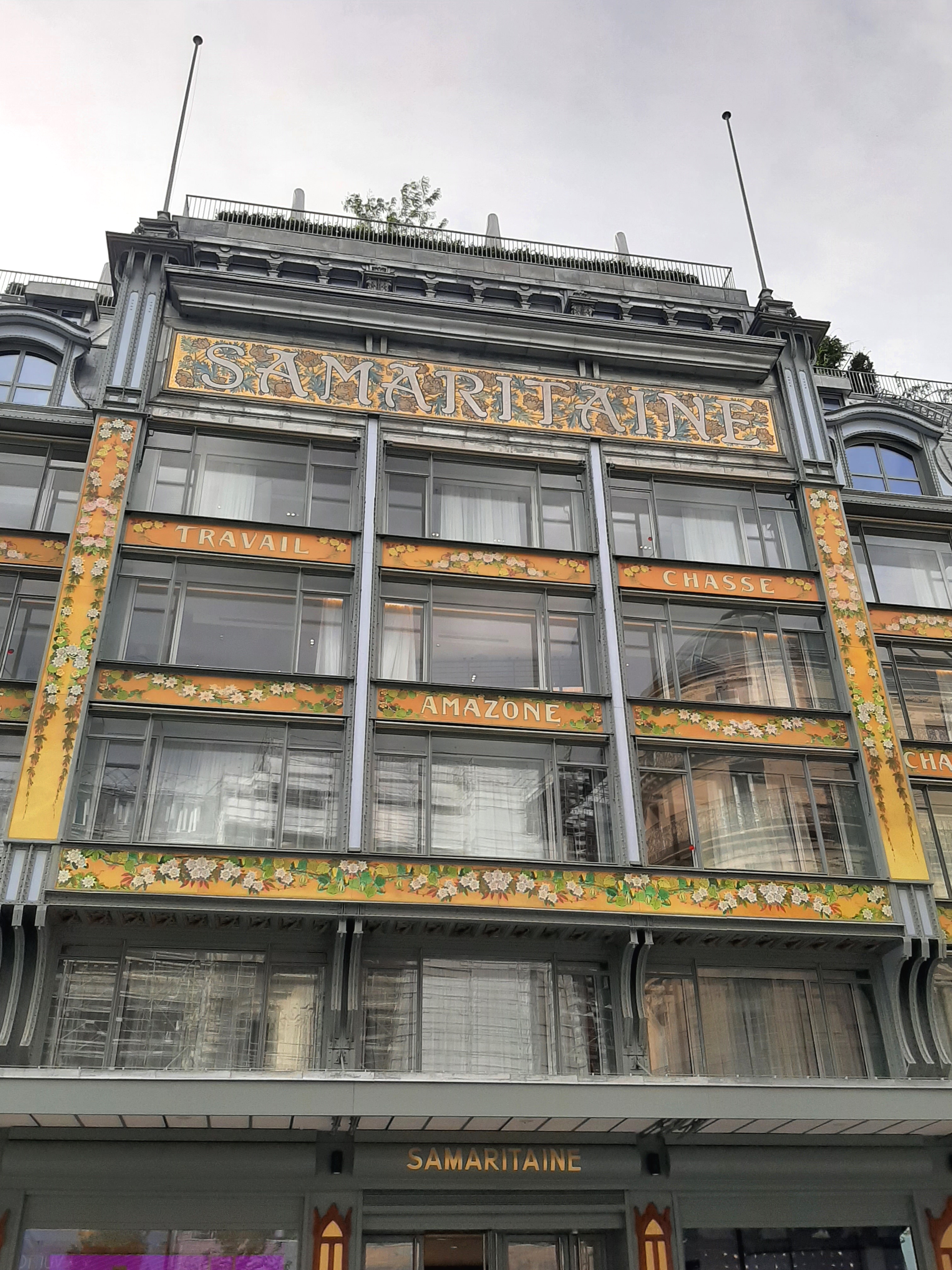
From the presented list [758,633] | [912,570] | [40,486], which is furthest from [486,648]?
[912,570]

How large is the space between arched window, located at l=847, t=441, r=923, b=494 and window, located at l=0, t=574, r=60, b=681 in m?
19.2

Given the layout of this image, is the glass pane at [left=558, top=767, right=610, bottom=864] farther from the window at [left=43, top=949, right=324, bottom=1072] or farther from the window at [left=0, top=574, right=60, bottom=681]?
the window at [left=0, top=574, right=60, bottom=681]

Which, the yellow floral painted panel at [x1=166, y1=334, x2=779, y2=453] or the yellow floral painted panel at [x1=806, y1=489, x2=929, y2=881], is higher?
the yellow floral painted panel at [x1=166, y1=334, x2=779, y2=453]

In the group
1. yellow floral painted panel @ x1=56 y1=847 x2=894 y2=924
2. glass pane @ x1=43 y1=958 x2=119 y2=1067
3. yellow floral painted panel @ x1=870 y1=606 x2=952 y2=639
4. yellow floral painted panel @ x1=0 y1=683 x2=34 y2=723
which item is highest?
yellow floral painted panel @ x1=870 y1=606 x2=952 y2=639

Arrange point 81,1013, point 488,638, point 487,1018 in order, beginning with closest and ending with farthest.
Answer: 1. point 81,1013
2. point 487,1018
3. point 488,638

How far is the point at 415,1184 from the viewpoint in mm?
16984

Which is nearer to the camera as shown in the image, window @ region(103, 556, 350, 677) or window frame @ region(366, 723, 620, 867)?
window frame @ region(366, 723, 620, 867)

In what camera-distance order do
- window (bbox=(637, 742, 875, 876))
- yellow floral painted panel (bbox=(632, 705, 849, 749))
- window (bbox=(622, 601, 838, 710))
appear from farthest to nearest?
window (bbox=(622, 601, 838, 710)) < yellow floral painted panel (bbox=(632, 705, 849, 749)) < window (bbox=(637, 742, 875, 876))

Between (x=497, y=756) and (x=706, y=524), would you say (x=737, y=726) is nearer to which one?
(x=497, y=756)

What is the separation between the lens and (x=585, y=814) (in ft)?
66.3

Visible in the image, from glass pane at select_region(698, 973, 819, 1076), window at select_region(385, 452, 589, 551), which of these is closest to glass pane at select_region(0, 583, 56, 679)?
window at select_region(385, 452, 589, 551)

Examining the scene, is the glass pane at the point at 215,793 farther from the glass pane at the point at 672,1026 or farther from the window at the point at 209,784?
the glass pane at the point at 672,1026

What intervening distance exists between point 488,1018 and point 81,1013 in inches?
264

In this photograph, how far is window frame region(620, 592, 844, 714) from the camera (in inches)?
861
